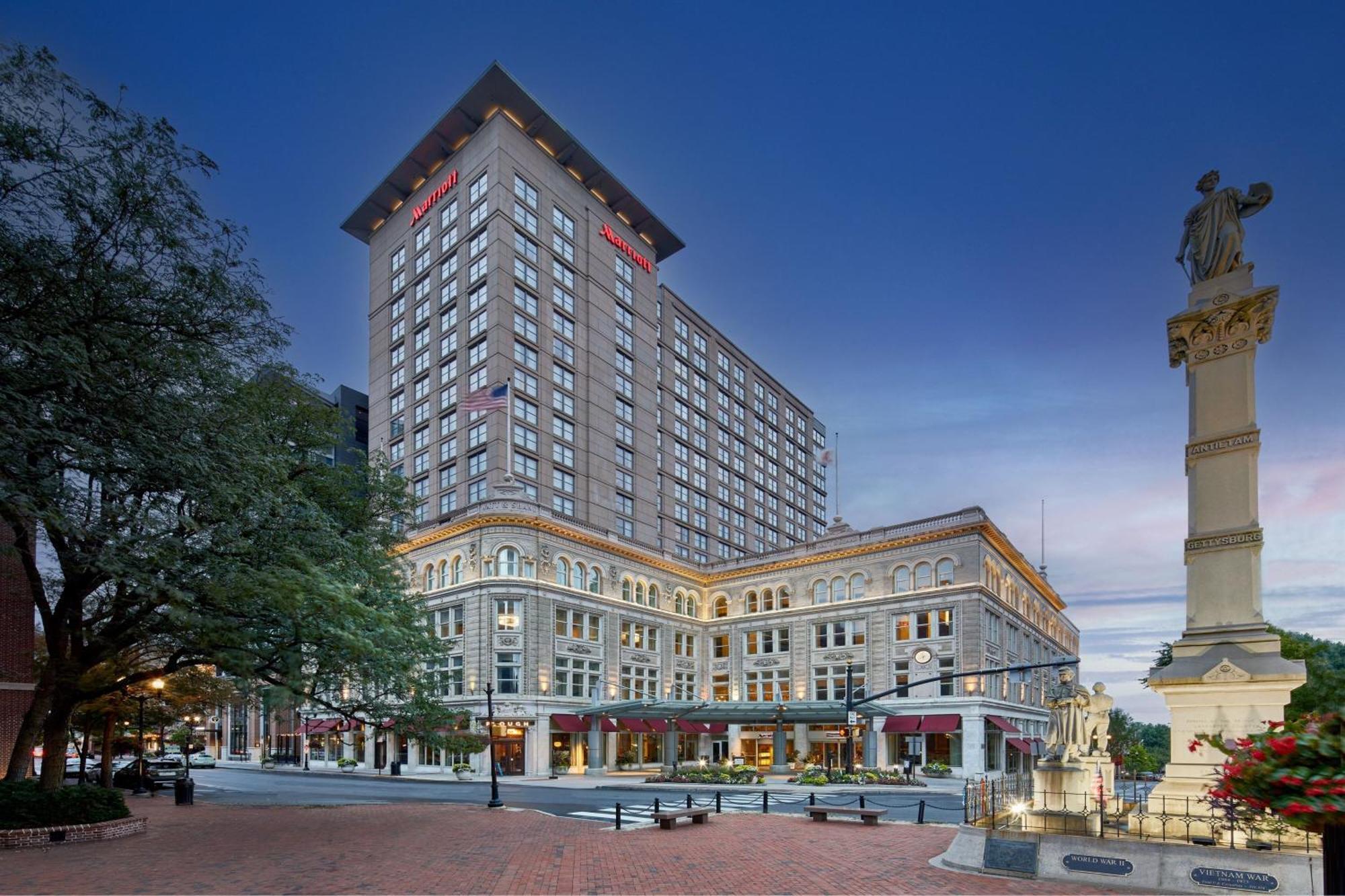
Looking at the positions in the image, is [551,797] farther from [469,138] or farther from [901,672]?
[469,138]

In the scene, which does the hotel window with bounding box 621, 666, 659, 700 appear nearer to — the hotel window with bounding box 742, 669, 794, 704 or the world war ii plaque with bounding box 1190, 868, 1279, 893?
the hotel window with bounding box 742, 669, 794, 704

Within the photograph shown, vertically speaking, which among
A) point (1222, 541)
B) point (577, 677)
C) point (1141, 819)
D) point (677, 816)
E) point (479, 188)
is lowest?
point (577, 677)

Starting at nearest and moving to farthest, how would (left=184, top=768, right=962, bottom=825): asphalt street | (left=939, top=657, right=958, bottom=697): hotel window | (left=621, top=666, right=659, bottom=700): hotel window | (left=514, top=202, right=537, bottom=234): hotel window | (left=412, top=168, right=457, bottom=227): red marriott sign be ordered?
1. (left=184, top=768, right=962, bottom=825): asphalt street
2. (left=939, top=657, right=958, bottom=697): hotel window
3. (left=621, top=666, right=659, bottom=700): hotel window
4. (left=514, top=202, right=537, bottom=234): hotel window
5. (left=412, top=168, right=457, bottom=227): red marriott sign

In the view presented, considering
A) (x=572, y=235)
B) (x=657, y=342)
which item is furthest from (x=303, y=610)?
(x=657, y=342)

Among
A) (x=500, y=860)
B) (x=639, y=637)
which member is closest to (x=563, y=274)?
(x=639, y=637)

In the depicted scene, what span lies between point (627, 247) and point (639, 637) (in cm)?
3942

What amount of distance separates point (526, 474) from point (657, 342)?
90.6 feet

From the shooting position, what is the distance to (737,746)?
67438 mm

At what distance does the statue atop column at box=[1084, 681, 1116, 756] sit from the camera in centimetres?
1741

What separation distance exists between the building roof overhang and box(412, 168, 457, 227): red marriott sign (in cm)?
291

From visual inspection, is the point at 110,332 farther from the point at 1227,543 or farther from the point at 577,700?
the point at 577,700

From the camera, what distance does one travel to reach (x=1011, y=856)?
47.8ft

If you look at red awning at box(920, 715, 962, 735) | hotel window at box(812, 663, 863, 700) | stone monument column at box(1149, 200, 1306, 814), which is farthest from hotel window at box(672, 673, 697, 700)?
stone monument column at box(1149, 200, 1306, 814)

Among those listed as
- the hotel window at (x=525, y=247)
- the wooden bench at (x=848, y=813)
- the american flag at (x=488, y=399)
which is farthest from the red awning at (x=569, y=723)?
the hotel window at (x=525, y=247)
